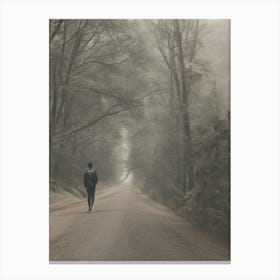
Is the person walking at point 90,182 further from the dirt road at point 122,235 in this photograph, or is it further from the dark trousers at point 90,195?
the dirt road at point 122,235

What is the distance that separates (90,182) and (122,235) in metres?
1.20

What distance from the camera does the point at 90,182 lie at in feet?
25.8

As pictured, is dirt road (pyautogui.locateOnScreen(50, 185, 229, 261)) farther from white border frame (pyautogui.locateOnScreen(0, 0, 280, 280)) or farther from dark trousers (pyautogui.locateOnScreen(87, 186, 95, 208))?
white border frame (pyautogui.locateOnScreen(0, 0, 280, 280))

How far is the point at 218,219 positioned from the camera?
7707mm

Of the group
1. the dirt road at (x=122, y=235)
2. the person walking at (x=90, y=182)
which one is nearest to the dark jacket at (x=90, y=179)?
the person walking at (x=90, y=182)

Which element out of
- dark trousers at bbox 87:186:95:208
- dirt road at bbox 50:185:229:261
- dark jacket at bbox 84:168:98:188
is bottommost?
dirt road at bbox 50:185:229:261

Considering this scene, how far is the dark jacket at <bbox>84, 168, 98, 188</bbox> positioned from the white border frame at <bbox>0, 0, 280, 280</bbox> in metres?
0.77

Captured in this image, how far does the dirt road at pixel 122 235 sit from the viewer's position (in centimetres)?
725

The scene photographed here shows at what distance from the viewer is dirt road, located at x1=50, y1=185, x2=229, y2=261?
7254 mm

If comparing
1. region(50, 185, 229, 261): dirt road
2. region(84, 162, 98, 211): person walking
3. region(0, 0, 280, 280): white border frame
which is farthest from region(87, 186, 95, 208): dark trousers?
region(0, 0, 280, 280): white border frame
